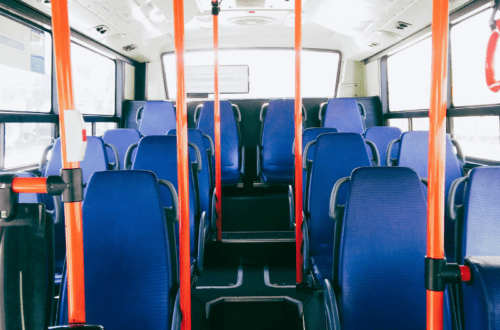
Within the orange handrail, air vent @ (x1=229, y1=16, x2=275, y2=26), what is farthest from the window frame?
the orange handrail

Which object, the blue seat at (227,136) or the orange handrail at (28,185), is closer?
the orange handrail at (28,185)

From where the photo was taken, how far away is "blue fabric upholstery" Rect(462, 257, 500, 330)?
0.61 meters

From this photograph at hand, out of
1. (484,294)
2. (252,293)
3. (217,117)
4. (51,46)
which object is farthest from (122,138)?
(484,294)

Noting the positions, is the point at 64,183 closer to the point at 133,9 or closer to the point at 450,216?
the point at 450,216

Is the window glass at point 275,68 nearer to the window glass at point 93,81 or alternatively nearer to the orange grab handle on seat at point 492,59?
the window glass at point 93,81

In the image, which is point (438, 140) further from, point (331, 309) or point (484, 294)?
point (331, 309)

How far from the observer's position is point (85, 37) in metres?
4.32

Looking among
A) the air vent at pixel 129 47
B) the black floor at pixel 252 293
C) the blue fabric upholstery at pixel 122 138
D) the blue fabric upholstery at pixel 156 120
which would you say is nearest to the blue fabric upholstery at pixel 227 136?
the blue fabric upholstery at pixel 122 138

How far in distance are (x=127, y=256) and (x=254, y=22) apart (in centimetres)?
472

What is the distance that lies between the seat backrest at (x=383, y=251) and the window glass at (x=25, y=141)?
8.75 ft

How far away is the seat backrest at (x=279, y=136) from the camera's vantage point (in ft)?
13.5

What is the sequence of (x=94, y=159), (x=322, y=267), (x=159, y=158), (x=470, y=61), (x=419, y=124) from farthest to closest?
1. (x=419, y=124)
2. (x=470, y=61)
3. (x=94, y=159)
4. (x=159, y=158)
5. (x=322, y=267)

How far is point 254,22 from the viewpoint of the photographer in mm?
5305

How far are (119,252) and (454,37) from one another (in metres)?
3.86
